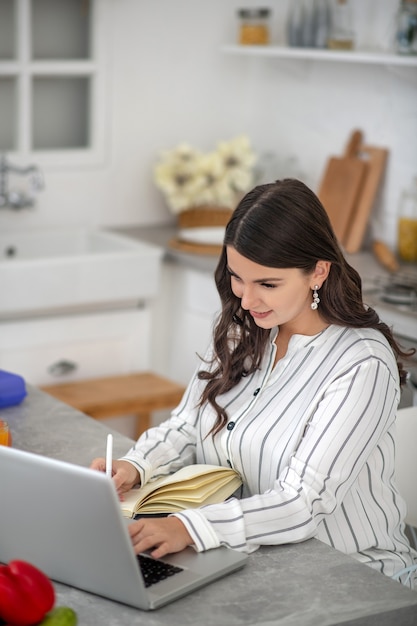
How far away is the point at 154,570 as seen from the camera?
1.55m

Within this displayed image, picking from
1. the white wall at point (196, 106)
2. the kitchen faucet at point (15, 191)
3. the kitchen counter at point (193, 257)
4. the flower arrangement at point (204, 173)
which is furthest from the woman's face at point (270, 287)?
the flower arrangement at point (204, 173)

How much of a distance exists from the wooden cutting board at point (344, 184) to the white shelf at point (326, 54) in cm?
34

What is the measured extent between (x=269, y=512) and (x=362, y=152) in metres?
2.44

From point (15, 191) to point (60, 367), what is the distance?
29.1 inches

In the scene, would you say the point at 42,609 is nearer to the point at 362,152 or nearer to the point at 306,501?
the point at 306,501

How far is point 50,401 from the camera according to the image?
2.39 m

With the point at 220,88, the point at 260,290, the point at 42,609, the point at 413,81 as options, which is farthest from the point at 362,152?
the point at 42,609

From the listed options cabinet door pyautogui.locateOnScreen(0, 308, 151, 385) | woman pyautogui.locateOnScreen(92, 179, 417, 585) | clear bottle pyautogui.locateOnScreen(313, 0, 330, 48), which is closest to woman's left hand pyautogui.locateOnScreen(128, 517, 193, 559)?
woman pyautogui.locateOnScreen(92, 179, 417, 585)

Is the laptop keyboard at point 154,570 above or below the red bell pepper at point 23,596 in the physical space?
below

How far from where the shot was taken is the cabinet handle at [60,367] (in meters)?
3.71

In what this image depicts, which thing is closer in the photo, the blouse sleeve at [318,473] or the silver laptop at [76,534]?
the silver laptop at [76,534]

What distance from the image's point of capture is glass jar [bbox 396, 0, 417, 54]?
3451 mm

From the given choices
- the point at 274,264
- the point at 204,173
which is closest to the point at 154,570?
the point at 274,264

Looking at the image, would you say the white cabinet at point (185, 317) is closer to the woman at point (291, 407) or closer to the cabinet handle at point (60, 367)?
the cabinet handle at point (60, 367)
